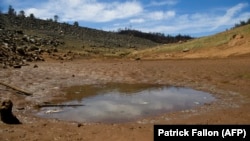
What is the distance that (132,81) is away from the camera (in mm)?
16156

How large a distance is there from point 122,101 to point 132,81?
16.4 ft

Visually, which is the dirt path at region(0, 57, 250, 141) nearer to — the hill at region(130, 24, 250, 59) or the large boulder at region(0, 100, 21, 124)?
the large boulder at region(0, 100, 21, 124)

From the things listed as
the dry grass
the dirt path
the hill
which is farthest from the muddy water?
the dry grass

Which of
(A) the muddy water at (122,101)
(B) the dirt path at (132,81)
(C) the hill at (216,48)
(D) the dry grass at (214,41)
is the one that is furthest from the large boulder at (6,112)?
(D) the dry grass at (214,41)

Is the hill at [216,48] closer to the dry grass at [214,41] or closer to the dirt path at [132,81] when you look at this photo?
the dry grass at [214,41]

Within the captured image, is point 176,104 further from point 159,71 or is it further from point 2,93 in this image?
point 159,71

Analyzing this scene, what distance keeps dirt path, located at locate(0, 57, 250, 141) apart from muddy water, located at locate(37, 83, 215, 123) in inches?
19.2

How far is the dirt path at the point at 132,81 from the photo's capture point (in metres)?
7.35

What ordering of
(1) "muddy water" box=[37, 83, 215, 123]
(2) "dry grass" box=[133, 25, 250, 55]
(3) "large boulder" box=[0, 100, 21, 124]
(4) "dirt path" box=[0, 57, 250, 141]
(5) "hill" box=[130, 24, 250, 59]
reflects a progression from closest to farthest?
(4) "dirt path" box=[0, 57, 250, 141], (3) "large boulder" box=[0, 100, 21, 124], (1) "muddy water" box=[37, 83, 215, 123], (5) "hill" box=[130, 24, 250, 59], (2) "dry grass" box=[133, 25, 250, 55]

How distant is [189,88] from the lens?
13930 mm

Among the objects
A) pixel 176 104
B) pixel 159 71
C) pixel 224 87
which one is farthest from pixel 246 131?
pixel 159 71

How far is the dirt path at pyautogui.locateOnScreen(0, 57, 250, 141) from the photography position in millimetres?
7348

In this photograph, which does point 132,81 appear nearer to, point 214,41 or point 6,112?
point 6,112

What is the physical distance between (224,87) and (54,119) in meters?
7.51
